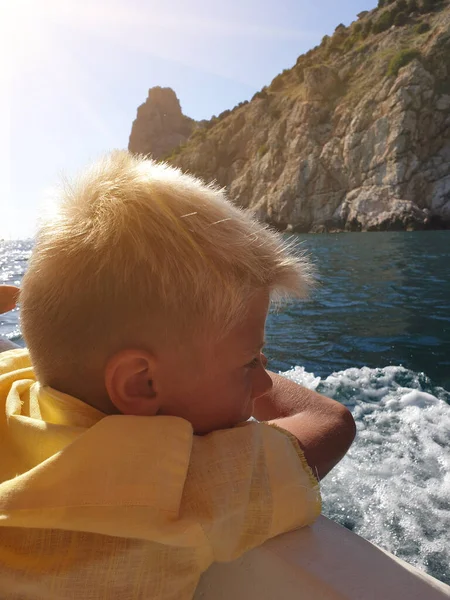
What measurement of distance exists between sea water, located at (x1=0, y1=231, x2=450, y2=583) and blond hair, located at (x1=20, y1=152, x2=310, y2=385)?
37cm

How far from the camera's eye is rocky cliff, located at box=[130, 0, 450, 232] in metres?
28.8

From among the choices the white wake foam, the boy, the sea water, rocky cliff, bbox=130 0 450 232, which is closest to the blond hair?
the boy

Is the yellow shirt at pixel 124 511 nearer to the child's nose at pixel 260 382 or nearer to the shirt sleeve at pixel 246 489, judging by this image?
the shirt sleeve at pixel 246 489

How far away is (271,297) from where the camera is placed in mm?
797

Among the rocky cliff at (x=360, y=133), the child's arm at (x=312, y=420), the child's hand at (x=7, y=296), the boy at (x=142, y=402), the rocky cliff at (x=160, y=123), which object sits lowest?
the child's arm at (x=312, y=420)

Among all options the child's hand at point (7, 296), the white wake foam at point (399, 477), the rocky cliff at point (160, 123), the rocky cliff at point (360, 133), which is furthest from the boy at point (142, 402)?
the rocky cliff at point (160, 123)

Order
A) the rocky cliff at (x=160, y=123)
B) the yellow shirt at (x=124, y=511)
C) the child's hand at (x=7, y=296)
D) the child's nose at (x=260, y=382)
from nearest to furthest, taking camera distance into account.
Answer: the yellow shirt at (x=124, y=511)
the child's nose at (x=260, y=382)
the child's hand at (x=7, y=296)
the rocky cliff at (x=160, y=123)

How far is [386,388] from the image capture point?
358 cm

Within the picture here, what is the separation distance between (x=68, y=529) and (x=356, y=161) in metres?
34.3

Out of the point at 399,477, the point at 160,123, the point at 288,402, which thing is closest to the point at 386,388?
the point at 399,477

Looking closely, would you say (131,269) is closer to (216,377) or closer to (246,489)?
(216,377)

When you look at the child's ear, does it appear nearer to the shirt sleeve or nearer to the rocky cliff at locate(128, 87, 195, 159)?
the shirt sleeve

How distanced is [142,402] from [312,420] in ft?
1.75

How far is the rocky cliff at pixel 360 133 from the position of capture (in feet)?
94.6
